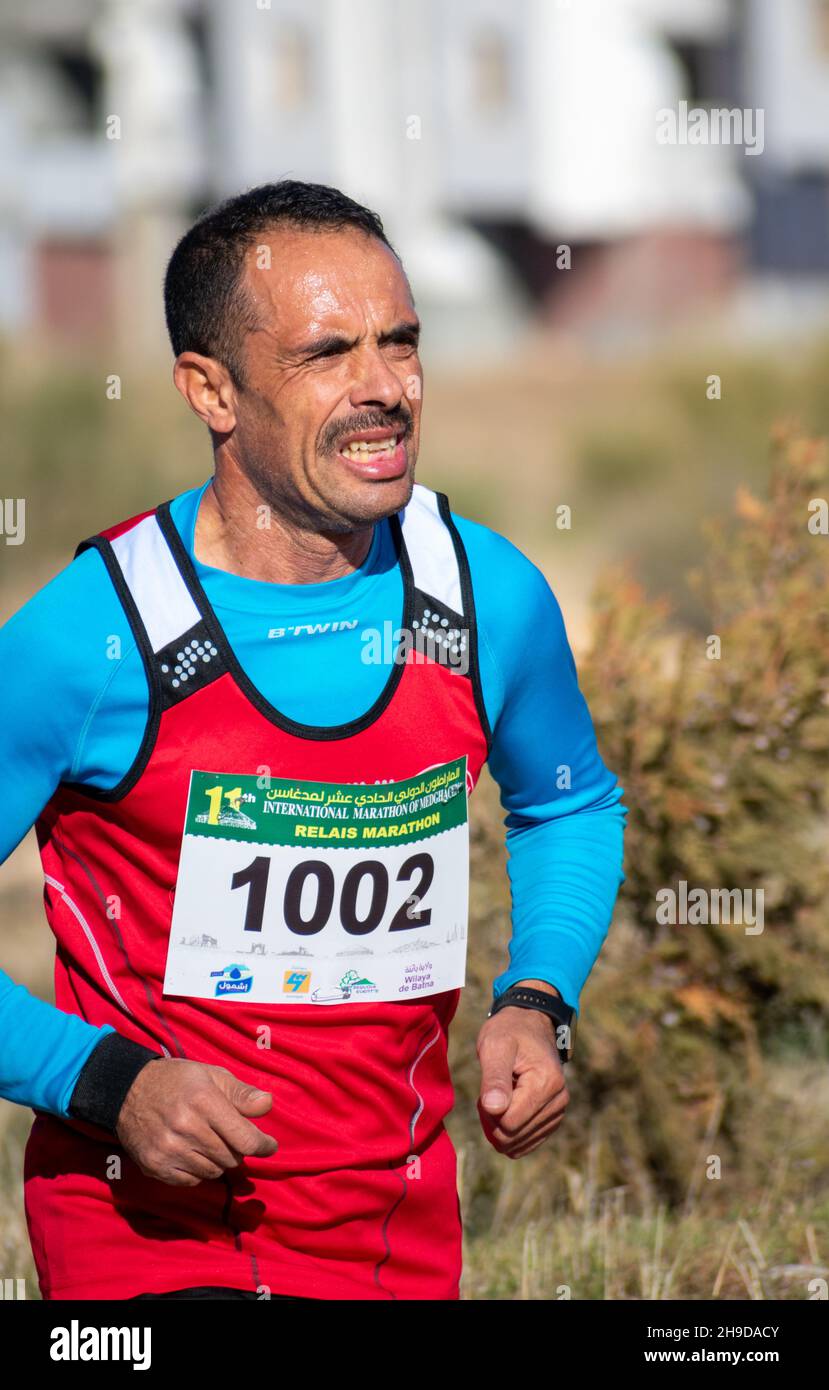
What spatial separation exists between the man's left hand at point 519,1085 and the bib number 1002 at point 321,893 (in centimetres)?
23

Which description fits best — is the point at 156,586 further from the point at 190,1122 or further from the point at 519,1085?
the point at 519,1085

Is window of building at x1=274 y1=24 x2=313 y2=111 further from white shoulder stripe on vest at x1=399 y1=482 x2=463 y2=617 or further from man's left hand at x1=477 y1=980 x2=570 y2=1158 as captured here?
man's left hand at x1=477 y1=980 x2=570 y2=1158

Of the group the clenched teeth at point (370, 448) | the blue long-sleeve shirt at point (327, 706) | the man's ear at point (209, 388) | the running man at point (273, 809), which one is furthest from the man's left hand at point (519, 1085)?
the man's ear at point (209, 388)

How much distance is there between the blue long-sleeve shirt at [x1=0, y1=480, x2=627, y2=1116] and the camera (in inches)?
105

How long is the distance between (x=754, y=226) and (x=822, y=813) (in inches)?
A: 1301

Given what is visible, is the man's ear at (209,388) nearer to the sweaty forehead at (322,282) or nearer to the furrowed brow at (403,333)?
the sweaty forehead at (322,282)

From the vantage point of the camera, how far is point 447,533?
3.01 meters

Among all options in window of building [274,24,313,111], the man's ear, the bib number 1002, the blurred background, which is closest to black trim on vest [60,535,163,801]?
the bib number 1002

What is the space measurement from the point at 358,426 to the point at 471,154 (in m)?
33.7

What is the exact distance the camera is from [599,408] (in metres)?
25.8

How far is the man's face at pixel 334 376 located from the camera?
2.80 m

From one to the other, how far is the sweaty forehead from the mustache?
0.13 m

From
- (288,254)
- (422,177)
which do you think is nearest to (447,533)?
(288,254)

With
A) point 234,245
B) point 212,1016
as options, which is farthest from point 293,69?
point 212,1016
